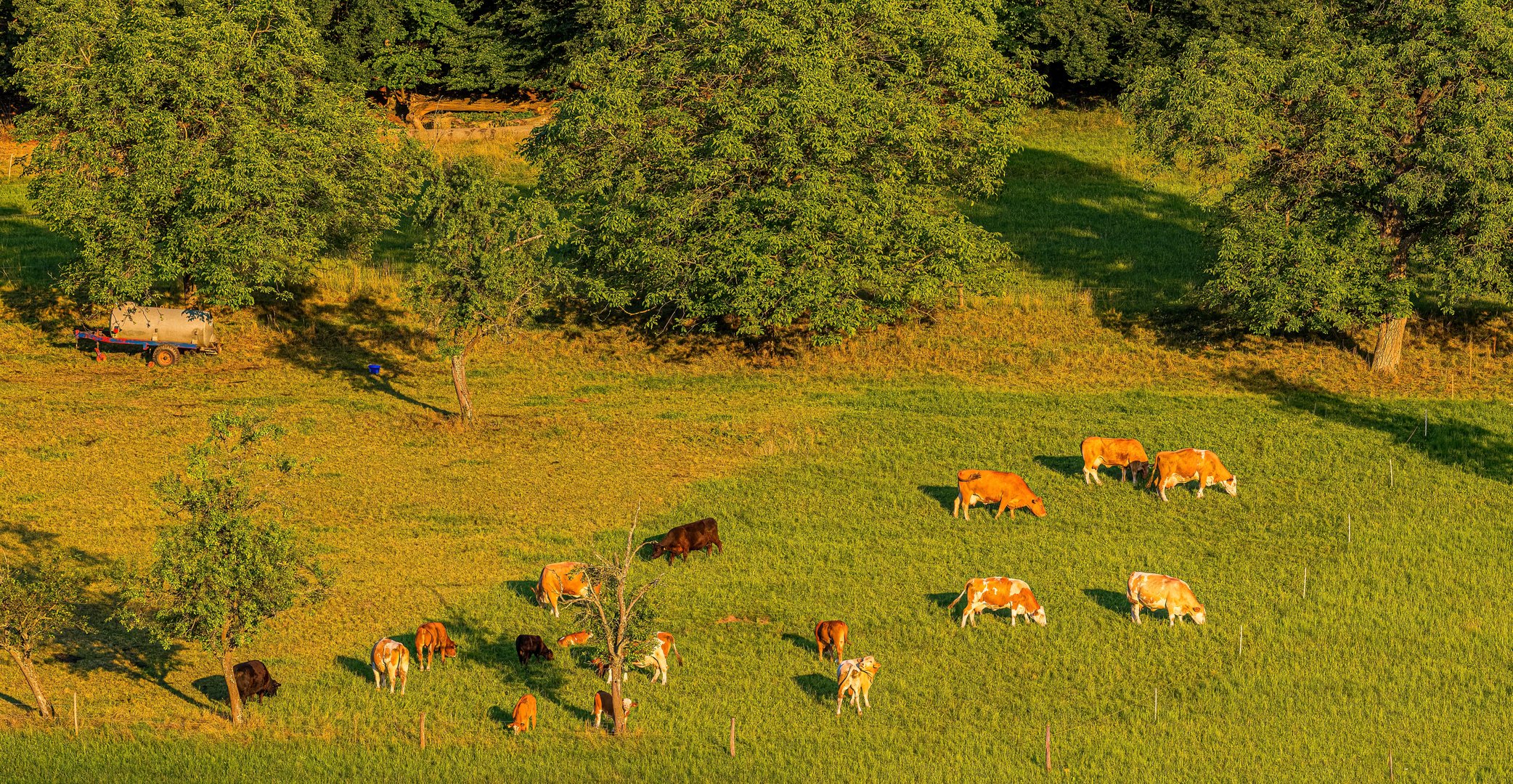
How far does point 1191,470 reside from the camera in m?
41.6

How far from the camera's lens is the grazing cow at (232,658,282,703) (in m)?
30.1

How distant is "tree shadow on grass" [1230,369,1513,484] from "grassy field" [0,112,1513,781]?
0.49 ft

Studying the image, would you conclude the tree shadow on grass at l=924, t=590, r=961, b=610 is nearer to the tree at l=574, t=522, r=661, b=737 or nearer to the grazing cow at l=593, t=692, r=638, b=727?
the tree at l=574, t=522, r=661, b=737

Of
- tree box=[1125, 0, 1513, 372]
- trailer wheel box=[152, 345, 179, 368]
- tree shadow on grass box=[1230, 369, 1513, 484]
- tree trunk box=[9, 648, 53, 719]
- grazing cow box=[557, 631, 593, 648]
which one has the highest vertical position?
tree box=[1125, 0, 1513, 372]

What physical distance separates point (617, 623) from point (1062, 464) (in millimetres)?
19171

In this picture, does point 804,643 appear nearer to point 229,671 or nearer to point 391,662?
point 391,662

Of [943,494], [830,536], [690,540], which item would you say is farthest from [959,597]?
[943,494]

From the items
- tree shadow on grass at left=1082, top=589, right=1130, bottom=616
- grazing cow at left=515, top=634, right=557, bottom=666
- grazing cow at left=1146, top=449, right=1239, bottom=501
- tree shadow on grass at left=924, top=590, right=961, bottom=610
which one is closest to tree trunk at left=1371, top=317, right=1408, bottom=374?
grazing cow at left=1146, top=449, right=1239, bottom=501

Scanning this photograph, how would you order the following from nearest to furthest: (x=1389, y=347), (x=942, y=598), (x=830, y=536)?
(x=942, y=598)
(x=830, y=536)
(x=1389, y=347)

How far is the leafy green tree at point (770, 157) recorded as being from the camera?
5188cm

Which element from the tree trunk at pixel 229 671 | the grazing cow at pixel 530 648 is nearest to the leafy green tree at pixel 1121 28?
the grazing cow at pixel 530 648

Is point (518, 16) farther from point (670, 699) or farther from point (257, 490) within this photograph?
point (670, 699)

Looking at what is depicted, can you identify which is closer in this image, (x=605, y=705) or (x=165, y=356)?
(x=605, y=705)

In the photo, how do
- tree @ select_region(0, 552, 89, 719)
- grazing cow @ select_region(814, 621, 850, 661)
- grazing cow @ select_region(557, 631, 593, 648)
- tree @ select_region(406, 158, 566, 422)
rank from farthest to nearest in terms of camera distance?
tree @ select_region(406, 158, 566, 422), grazing cow @ select_region(557, 631, 593, 648), grazing cow @ select_region(814, 621, 850, 661), tree @ select_region(0, 552, 89, 719)
